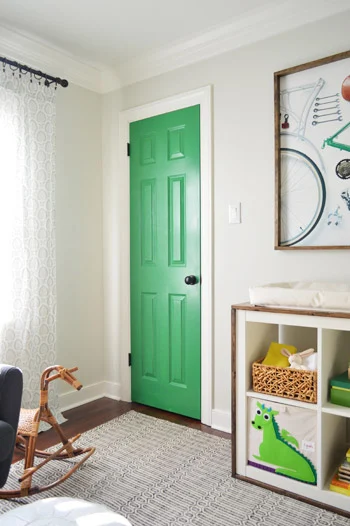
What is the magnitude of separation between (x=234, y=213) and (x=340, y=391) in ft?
4.04

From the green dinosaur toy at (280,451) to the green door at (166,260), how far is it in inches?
33.2

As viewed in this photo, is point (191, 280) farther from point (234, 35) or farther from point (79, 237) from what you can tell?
point (234, 35)

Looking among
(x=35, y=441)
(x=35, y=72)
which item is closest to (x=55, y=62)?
(x=35, y=72)

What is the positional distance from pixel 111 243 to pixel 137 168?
625 millimetres

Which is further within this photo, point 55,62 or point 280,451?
point 55,62

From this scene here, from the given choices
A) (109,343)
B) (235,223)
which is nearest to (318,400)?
(235,223)

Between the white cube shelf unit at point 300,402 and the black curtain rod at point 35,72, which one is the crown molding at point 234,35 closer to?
the black curtain rod at point 35,72

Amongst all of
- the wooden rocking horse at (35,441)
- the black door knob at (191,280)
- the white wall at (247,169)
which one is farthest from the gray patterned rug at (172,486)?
the black door knob at (191,280)

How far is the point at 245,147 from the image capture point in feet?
8.73

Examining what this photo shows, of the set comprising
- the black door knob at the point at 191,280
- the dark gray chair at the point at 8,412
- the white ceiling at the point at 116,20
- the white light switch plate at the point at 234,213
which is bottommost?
the dark gray chair at the point at 8,412

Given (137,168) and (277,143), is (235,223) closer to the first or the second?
(277,143)

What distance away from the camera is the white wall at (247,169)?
2.41 metres

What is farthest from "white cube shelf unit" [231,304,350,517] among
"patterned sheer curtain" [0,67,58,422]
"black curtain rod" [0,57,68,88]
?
"black curtain rod" [0,57,68,88]

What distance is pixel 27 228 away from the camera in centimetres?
280
